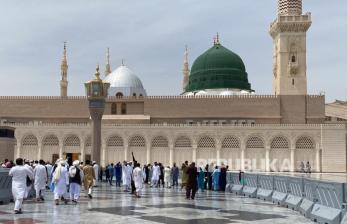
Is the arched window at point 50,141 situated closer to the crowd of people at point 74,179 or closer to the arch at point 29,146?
the arch at point 29,146

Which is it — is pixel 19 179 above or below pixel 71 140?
below

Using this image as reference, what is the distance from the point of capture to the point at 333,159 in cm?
3647

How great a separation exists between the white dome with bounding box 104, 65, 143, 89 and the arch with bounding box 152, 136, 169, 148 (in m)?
11.6

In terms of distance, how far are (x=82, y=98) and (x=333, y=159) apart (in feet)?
69.7

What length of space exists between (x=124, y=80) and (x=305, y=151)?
66.6 feet

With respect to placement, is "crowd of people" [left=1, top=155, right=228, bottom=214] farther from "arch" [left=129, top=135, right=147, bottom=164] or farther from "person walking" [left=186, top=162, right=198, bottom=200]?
"arch" [left=129, top=135, right=147, bottom=164]

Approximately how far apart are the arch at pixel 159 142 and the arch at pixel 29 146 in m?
9.60

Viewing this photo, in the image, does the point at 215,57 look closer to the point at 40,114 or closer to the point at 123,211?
the point at 40,114

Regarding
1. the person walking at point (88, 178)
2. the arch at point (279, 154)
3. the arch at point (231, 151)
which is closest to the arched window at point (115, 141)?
the arch at point (231, 151)

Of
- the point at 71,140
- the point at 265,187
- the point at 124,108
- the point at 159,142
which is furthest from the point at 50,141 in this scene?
the point at 265,187

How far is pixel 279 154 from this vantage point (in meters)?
37.0

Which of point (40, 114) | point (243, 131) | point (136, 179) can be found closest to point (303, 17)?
point (243, 131)

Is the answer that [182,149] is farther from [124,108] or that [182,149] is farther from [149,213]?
[149,213]

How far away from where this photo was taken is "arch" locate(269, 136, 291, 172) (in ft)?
121
